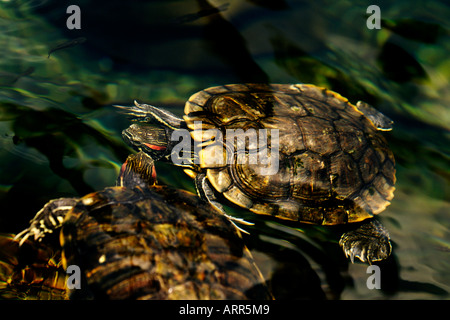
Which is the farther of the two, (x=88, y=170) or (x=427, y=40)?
(x=427, y=40)

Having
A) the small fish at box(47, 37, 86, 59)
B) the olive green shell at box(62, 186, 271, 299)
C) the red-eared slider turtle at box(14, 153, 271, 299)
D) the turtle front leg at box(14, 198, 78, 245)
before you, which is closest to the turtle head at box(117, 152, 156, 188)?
the red-eared slider turtle at box(14, 153, 271, 299)

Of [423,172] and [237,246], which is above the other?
[423,172]

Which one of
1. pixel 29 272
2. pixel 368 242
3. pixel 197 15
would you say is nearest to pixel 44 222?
pixel 29 272

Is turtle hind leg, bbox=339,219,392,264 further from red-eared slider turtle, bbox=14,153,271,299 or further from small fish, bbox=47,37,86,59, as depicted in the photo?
small fish, bbox=47,37,86,59

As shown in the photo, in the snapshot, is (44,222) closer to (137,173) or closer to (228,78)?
(137,173)

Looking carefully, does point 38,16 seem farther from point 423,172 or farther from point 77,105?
point 423,172

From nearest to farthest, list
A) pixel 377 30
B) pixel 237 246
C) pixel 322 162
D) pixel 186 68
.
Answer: pixel 237 246, pixel 322 162, pixel 186 68, pixel 377 30
